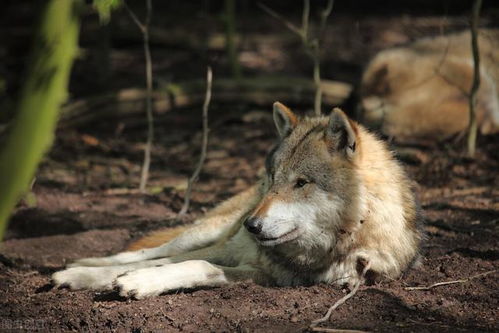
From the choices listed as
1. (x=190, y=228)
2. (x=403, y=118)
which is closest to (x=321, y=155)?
(x=190, y=228)

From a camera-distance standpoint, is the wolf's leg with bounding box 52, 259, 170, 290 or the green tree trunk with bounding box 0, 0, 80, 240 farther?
the wolf's leg with bounding box 52, 259, 170, 290

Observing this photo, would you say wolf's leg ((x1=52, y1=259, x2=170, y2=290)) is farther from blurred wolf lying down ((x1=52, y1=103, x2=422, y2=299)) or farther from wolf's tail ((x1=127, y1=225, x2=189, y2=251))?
wolf's tail ((x1=127, y1=225, x2=189, y2=251))

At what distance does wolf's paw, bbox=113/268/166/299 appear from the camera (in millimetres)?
4004

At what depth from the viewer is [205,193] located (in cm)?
684

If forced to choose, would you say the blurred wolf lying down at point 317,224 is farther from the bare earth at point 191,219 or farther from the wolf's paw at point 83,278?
the bare earth at point 191,219

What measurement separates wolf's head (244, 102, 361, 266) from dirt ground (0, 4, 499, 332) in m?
0.37

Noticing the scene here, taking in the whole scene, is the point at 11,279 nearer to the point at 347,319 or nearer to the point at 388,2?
the point at 347,319

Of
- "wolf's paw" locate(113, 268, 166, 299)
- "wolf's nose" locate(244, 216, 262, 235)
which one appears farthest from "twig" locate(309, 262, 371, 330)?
"wolf's paw" locate(113, 268, 166, 299)

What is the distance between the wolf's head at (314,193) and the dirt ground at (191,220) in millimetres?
373

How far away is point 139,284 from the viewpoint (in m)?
4.04

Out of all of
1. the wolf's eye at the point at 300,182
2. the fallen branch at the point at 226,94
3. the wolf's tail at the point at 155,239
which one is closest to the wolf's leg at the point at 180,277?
the wolf's eye at the point at 300,182

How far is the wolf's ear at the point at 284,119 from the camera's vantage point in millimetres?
4512

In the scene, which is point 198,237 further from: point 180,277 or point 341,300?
point 341,300

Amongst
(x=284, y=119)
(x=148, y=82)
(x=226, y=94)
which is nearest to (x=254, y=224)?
(x=284, y=119)
